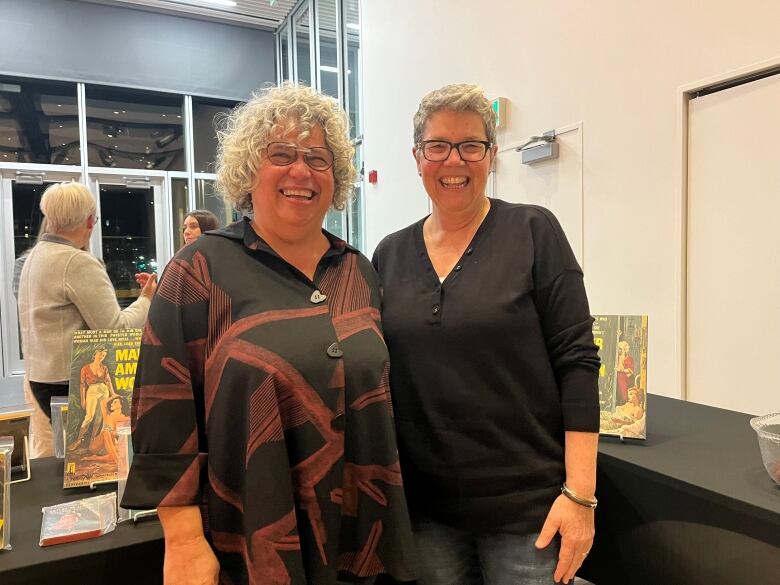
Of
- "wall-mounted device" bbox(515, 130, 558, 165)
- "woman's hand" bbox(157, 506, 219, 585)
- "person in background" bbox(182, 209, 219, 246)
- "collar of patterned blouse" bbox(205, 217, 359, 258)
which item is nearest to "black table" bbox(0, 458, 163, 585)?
"woman's hand" bbox(157, 506, 219, 585)

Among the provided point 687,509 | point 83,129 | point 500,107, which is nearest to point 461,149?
point 687,509

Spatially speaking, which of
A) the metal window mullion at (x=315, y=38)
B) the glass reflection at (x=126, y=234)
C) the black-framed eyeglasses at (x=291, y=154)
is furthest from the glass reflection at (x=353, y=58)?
the black-framed eyeglasses at (x=291, y=154)

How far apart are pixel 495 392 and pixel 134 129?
7341 mm

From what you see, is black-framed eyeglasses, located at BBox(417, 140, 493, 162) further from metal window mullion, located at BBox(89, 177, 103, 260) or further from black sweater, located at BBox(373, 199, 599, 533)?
metal window mullion, located at BBox(89, 177, 103, 260)

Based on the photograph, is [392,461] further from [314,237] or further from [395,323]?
[314,237]

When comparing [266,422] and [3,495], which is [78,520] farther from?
[266,422]

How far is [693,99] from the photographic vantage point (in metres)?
2.69

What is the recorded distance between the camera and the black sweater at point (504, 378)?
1126mm

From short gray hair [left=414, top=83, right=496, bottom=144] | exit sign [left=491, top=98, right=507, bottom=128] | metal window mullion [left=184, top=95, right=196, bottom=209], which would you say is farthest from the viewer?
metal window mullion [left=184, top=95, right=196, bottom=209]

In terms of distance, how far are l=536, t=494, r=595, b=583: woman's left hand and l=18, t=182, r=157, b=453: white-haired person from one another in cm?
170

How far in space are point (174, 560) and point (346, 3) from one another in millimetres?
6647

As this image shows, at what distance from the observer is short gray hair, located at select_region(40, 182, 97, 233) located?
2123mm

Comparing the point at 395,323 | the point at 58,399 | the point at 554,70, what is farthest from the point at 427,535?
the point at 554,70

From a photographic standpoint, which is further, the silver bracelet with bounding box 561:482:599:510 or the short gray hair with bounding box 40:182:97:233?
the short gray hair with bounding box 40:182:97:233
